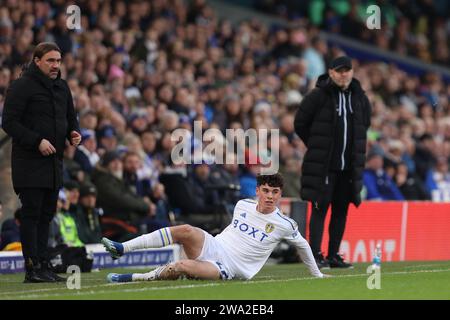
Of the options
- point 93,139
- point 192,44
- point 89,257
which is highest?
point 192,44

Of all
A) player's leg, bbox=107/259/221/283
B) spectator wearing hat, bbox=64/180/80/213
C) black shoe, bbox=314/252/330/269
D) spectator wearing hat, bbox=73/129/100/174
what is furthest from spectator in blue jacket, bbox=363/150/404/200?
player's leg, bbox=107/259/221/283

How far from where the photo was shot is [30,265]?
1142 cm

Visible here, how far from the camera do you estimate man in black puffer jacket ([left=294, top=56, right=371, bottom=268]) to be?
13281 mm

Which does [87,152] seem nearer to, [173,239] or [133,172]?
[133,172]

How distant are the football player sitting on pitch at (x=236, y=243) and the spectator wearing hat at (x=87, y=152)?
5.18 m

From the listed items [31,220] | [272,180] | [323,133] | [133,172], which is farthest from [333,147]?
[133,172]

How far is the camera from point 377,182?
2048 centimetres

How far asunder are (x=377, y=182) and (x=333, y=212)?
22.8 ft

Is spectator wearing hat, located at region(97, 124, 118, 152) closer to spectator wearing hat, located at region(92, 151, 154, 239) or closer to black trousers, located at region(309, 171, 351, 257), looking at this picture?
spectator wearing hat, located at region(92, 151, 154, 239)

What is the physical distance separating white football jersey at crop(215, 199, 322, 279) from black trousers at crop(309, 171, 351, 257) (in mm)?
1706
